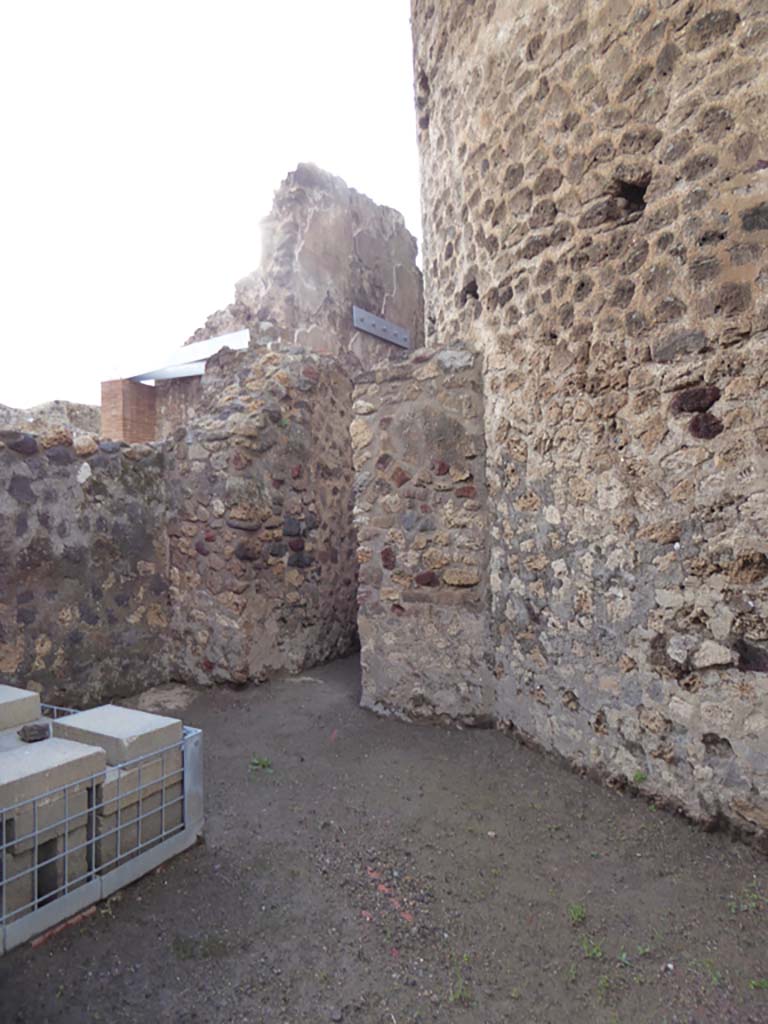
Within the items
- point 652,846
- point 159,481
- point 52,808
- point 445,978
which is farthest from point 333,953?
point 159,481

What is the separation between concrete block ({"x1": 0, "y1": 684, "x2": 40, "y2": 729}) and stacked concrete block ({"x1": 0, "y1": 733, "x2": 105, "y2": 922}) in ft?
0.99

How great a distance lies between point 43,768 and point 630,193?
3.24 metres

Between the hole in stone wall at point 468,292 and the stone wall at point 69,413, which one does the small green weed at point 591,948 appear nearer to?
the hole in stone wall at point 468,292

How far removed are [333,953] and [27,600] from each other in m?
2.97

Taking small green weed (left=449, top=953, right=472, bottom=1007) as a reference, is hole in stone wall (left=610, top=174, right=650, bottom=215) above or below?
above

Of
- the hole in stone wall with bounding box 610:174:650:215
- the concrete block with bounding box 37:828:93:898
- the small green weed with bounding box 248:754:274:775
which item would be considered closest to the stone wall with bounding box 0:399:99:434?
the small green weed with bounding box 248:754:274:775

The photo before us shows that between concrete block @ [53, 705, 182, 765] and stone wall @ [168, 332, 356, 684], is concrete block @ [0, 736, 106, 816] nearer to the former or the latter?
concrete block @ [53, 705, 182, 765]

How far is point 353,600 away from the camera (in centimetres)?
551

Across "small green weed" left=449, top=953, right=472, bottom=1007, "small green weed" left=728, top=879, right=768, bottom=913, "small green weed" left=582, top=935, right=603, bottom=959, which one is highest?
"small green weed" left=728, top=879, right=768, bottom=913

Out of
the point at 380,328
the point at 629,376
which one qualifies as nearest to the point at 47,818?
the point at 629,376

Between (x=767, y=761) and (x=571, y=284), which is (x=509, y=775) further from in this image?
(x=571, y=284)

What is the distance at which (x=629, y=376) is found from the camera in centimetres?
271

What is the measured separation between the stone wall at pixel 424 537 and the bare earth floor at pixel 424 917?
700 mm

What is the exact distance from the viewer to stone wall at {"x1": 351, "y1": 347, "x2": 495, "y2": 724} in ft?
11.7
